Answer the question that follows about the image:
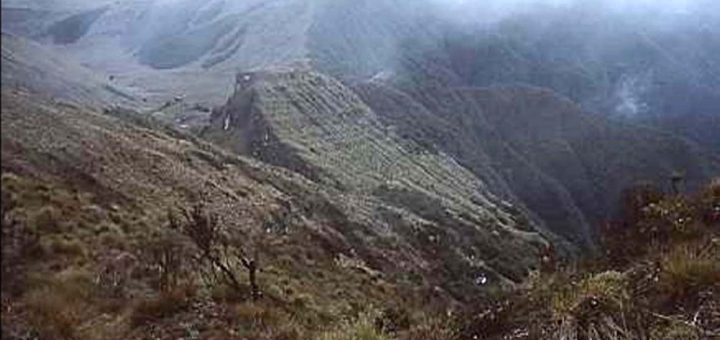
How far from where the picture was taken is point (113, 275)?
16.8m

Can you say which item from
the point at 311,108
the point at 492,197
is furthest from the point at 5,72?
the point at 492,197

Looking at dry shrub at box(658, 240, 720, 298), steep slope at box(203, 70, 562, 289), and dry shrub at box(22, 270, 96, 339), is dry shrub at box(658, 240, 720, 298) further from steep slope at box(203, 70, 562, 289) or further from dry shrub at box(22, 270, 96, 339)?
steep slope at box(203, 70, 562, 289)

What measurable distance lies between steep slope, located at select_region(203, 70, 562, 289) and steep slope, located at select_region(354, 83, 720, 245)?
12097 millimetres

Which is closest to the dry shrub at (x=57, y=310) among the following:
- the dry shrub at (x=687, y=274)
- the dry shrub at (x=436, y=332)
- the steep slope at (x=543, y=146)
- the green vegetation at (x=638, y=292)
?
the dry shrub at (x=436, y=332)

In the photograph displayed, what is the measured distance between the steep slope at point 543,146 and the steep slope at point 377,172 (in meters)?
12.1

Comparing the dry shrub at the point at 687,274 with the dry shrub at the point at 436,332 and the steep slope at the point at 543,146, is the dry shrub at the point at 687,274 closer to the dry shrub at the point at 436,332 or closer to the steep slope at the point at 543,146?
the dry shrub at the point at 436,332

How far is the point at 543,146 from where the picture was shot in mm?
160000

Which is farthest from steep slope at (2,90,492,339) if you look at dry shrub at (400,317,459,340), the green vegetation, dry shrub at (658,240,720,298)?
dry shrub at (658,240,720,298)

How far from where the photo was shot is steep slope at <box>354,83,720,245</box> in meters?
140

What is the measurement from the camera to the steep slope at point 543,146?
140m

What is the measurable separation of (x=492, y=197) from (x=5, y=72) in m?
120

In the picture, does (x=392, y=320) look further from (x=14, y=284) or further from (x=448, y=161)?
(x=448, y=161)

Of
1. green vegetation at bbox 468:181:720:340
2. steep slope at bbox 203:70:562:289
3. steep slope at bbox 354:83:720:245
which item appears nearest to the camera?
green vegetation at bbox 468:181:720:340

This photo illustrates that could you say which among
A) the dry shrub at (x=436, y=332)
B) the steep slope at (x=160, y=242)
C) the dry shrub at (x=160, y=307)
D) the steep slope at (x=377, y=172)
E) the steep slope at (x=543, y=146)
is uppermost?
the dry shrub at (x=436, y=332)
